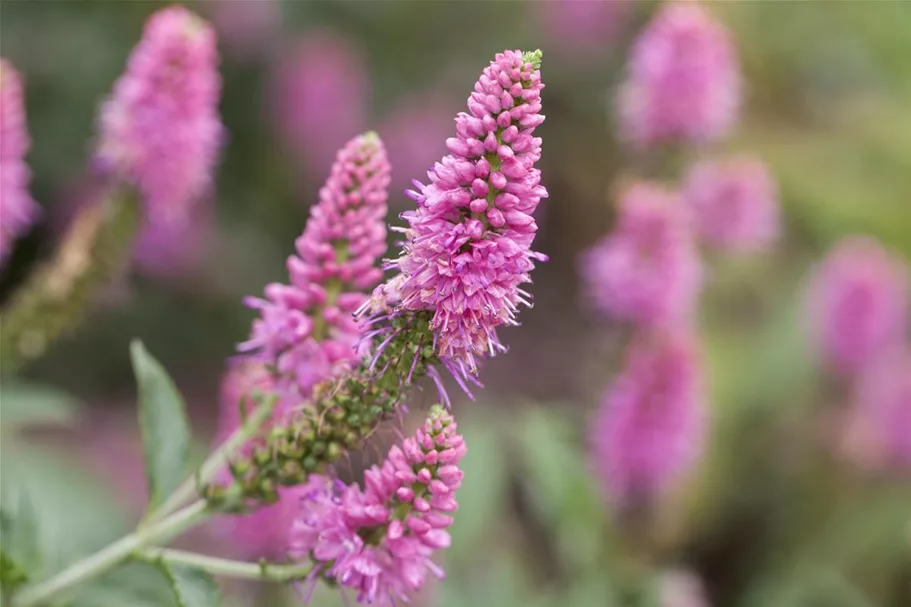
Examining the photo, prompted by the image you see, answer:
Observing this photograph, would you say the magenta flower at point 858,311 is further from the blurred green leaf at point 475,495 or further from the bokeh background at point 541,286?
the blurred green leaf at point 475,495

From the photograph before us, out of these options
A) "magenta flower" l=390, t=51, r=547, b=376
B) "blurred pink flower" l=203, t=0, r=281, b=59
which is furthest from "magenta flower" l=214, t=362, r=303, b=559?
"blurred pink flower" l=203, t=0, r=281, b=59

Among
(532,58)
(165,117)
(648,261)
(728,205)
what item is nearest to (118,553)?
(532,58)

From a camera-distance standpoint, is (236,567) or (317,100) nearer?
(236,567)

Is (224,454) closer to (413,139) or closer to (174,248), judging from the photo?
(174,248)

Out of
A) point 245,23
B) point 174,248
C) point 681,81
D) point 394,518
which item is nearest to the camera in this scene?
point 394,518

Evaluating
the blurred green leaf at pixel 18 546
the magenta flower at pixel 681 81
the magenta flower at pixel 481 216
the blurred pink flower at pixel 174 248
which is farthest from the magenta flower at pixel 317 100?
the magenta flower at pixel 481 216

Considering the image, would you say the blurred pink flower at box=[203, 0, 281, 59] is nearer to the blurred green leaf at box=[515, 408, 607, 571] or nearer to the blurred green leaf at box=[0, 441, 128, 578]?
the blurred green leaf at box=[0, 441, 128, 578]
